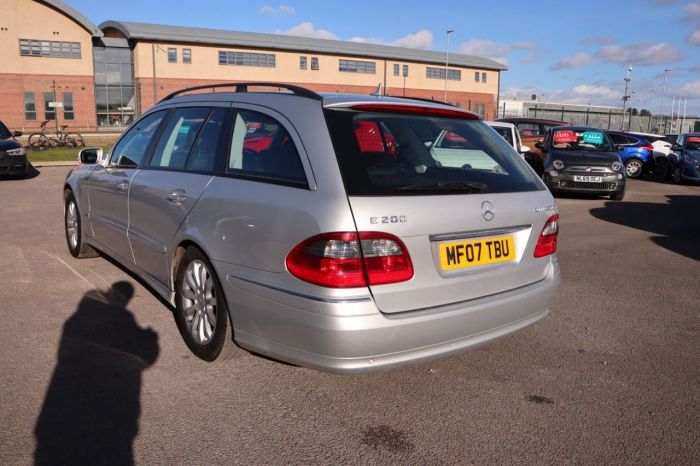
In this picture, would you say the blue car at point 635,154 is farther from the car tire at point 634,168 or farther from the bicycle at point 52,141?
the bicycle at point 52,141

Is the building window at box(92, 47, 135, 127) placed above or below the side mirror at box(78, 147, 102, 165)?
above

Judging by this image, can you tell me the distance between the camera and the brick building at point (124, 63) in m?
45.7

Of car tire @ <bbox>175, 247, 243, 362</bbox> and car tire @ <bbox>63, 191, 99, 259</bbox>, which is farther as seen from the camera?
car tire @ <bbox>63, 191, 99, 259</bbox>

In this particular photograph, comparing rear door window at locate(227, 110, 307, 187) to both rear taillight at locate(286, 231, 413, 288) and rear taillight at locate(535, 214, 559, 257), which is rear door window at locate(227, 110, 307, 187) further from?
rear taillight at locate(535, 214, 559, 257)

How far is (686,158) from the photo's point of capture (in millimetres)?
17328

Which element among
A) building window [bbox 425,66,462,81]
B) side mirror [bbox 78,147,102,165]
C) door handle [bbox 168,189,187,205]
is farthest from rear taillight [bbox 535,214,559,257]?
building window [bbox 425,66,462,81]

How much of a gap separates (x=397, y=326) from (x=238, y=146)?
1497 millimetres

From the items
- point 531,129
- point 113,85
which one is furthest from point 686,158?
point 113,85

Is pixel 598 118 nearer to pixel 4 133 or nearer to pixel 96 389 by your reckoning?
pixel 4 133

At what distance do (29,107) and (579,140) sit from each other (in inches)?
1790

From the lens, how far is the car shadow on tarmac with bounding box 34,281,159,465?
2.72 metres

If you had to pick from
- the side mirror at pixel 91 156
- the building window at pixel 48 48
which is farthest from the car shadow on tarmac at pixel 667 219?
the building window at pixel 48 48

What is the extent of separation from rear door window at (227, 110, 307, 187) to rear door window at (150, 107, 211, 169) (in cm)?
52

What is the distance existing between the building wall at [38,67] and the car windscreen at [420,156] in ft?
164
